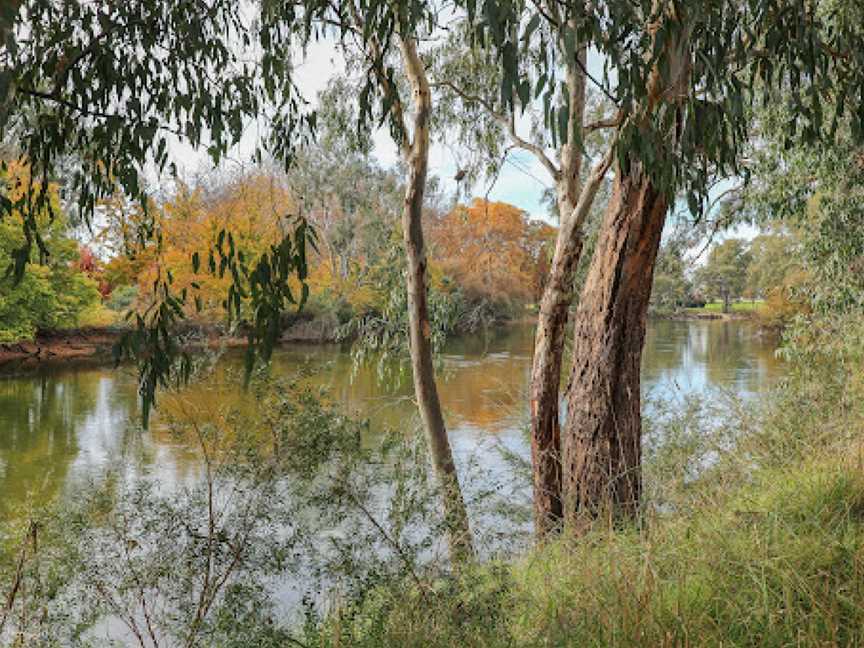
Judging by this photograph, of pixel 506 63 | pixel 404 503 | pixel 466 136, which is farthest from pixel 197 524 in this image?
pixel 466 136

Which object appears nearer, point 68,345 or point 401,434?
point 401,434

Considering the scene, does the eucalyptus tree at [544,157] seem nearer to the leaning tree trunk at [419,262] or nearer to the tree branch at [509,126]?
the tree branch at [509,126]

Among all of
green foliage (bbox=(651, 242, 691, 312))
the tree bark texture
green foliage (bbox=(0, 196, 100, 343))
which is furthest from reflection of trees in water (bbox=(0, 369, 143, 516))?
green foliage (bbox=(651, 242, 691, 312))

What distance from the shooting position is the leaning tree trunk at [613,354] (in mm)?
3432

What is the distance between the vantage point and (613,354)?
3.53 meters

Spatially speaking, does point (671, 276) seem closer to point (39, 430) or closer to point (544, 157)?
point (544, 157)

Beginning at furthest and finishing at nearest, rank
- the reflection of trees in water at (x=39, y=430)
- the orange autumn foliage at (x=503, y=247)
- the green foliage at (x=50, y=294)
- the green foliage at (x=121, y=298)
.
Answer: the green foliage at (x=121, y=298)
the green foliage at (x=50, y=294)
the orange autumn foliage at (x=503, y=247)
the reflection of trees in water at (x=39, y=430)

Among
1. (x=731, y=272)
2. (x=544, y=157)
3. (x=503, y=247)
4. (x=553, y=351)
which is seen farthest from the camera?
(x=731, y=272)

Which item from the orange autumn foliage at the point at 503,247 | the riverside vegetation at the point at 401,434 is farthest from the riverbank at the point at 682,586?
the orange autumn foliage at the point at 503,247

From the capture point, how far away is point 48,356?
587 inches

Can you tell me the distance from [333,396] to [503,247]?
8423 millimetres

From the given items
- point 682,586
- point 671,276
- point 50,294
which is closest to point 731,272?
point 50,294

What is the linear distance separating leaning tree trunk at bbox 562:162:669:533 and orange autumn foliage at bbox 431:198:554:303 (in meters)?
7.40

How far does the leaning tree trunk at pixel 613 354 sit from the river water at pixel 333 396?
77 cm
